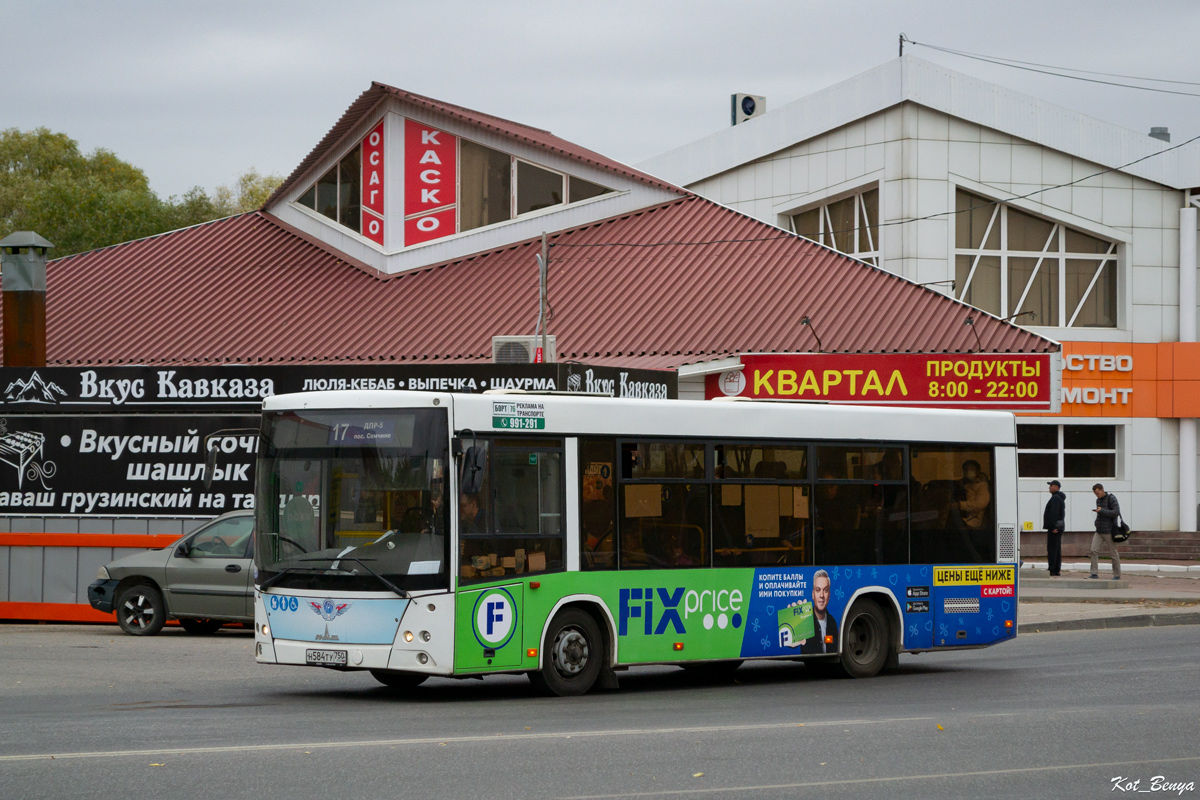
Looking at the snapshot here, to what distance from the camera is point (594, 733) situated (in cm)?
978

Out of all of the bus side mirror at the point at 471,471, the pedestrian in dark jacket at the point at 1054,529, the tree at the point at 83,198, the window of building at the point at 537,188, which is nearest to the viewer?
the bus side mirror at the point at 471,471

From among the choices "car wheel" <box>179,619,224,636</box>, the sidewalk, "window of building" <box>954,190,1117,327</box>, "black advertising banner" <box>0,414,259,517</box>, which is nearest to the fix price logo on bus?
"car wheel" <box>179,619,224,636</box>

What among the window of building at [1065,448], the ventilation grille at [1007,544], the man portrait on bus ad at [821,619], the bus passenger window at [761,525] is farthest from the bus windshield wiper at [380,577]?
the window of building at [1065,448]

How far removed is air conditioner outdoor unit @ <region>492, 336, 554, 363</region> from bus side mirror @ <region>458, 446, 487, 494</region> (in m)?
11.4

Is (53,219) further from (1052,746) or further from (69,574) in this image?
(1052,746)

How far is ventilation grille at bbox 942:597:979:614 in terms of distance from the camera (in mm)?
14672

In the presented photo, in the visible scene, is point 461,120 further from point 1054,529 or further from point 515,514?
point 515,514

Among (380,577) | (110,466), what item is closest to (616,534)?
(380,577)

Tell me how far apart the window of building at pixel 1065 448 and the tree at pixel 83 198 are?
38.8 meters

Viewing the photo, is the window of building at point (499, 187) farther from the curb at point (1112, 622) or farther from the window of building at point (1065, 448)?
the curb at point (1112, 622)

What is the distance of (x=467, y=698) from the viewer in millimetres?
12273

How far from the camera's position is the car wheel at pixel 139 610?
18.0 m

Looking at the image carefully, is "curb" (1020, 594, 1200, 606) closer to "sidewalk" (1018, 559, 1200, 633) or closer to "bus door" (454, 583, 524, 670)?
"sidewalk" (1018, 559, 1200, 633)

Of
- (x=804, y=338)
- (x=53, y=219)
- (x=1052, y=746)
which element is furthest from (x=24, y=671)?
(x=53, y=219)
